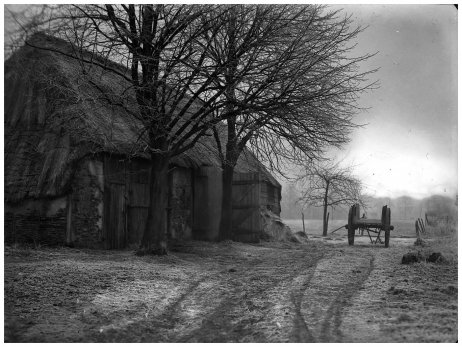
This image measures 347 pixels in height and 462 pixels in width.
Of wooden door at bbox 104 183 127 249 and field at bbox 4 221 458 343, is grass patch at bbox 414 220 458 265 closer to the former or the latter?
field at bbox 4 221 458 343

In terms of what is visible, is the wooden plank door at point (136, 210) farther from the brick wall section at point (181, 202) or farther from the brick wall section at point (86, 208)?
the brick wall section at point (181, 202)

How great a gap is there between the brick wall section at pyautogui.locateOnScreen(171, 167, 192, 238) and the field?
15.4 ft

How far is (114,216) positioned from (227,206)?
4.44 m

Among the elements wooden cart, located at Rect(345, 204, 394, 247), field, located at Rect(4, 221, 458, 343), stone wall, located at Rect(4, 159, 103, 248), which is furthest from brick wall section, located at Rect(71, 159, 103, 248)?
wooden cart, located at Rect(345, 204, 394, 247)

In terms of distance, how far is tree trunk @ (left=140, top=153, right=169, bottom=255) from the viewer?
10875mm

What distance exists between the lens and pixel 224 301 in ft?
21.6

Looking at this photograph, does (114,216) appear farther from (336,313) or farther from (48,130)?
(336,313)

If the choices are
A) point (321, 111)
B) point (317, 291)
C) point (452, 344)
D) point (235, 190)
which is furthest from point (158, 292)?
point (235, 190)

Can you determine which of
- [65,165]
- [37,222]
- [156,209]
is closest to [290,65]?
[156,209]

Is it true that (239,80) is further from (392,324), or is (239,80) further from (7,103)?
(7,103)

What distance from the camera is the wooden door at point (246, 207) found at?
16219mm

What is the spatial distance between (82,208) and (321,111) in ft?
21.5

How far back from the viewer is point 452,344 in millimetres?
4273

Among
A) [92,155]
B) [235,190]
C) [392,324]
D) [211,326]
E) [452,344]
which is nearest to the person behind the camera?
[452,344]
